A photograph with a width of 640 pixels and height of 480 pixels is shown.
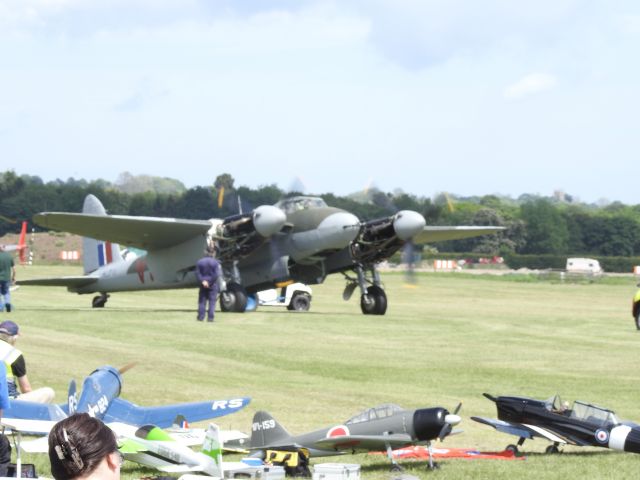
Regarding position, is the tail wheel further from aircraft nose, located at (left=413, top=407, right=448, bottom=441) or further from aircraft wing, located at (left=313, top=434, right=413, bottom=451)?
aircraft nose, located at (left=413, top=407, right=448, bottom=441)

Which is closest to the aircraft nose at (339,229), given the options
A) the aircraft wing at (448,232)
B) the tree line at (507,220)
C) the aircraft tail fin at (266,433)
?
the aircraft wing at (448,232)

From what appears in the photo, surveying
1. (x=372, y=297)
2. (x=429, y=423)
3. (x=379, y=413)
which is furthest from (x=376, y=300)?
(x=429, y=423)

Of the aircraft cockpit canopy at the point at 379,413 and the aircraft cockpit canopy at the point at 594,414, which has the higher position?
the aircraft cockpit canopy at the point at 379,413

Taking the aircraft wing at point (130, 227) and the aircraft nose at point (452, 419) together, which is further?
the aircraft wing at point (130, 227)

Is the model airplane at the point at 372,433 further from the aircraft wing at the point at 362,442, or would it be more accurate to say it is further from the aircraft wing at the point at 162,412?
the aircraft wing at the point at 162,412

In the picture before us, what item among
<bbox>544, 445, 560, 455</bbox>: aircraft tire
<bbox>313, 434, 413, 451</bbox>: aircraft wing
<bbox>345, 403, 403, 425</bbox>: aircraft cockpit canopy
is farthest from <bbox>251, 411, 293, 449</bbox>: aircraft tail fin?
<bbox>544, 445, 560, 455</bbox>: aircraft tire

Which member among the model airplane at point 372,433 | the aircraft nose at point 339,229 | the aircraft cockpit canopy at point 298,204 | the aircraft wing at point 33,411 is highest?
the aircraft cockpit canopy at point 298,204

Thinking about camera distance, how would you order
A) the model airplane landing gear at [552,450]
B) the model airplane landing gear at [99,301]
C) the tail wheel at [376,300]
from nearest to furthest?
the model airplane landing gear at [552,450] → the tail wheel at [376,300] → the model airplane landing gear at [99,301]

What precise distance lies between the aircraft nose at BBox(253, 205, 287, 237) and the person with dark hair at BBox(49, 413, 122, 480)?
26820 mm

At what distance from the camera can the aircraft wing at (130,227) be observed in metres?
31.1

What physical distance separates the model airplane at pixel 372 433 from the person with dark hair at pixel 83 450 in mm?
6537

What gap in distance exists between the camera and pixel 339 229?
3075 cm

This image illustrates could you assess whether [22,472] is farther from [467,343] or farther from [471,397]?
[467,343]

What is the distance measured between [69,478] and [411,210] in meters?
28.8
